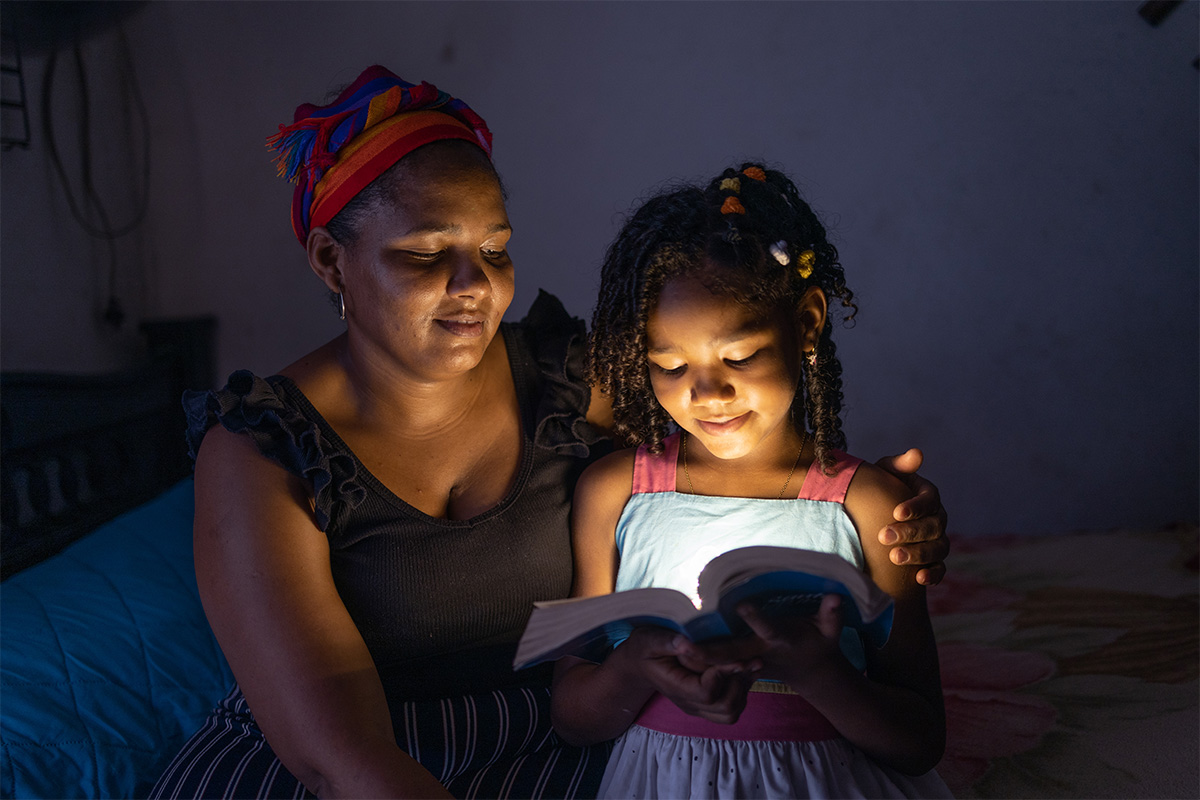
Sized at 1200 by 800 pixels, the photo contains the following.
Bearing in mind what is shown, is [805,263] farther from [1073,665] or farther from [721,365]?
[1073,665]

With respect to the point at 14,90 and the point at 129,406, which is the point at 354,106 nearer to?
the point at 129,406

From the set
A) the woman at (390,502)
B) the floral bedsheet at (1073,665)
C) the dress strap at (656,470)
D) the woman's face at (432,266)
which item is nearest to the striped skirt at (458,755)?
the woman at (390,502)

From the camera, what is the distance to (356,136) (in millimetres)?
1186

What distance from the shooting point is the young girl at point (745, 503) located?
96cm

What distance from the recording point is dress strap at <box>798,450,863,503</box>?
103 centimetres

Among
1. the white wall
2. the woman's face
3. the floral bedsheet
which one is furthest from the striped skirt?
the white wall

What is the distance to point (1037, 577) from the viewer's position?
2041mm

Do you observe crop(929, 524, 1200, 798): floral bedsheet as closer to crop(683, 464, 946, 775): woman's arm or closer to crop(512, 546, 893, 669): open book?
crop(683, 464, 946, 775): woman's arm

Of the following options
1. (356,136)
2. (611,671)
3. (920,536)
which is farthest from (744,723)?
(356,136)

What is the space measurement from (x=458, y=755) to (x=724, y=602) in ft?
2.10

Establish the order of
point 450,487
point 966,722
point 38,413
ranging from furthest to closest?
point 38,413 < point 966,722 < point 450,487

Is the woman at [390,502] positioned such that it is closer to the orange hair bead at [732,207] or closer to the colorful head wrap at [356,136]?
the colorful head wrap at [356,136]

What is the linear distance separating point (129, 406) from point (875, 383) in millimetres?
2003

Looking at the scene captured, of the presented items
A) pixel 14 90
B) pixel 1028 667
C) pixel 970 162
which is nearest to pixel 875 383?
pixel 970 162
